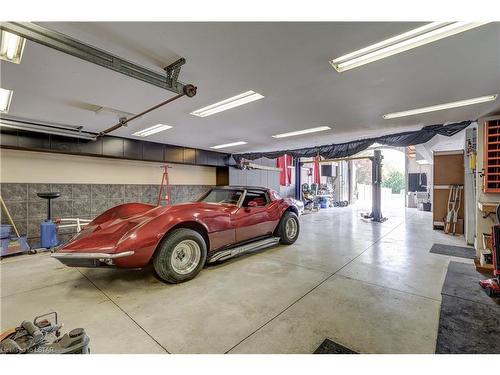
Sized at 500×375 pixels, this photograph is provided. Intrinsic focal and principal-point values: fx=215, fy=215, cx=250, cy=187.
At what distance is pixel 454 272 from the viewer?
9.89ft

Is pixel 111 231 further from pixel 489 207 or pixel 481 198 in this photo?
pixel 481 198

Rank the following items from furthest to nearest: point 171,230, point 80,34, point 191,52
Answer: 1. point 171,230
2. point 191,52
3. point 80,34

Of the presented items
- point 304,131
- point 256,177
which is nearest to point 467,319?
point 304,131

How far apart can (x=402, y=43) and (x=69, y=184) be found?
23.1 ft

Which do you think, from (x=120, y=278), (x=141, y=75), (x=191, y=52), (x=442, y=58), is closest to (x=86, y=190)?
(x=120, y=278)

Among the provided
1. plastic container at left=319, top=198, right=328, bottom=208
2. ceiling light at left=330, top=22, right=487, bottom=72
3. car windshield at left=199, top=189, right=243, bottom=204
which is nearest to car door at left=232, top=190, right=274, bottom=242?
car windshield at left=199, top=189, right=243, bottom=204

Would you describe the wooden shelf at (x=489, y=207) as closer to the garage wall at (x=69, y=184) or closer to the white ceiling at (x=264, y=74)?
the white ceiling at (x=264, y=74)

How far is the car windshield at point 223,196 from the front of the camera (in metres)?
3.87

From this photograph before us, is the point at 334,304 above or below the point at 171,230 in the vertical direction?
below

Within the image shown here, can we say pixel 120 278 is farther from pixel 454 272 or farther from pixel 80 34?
pixel 454 272

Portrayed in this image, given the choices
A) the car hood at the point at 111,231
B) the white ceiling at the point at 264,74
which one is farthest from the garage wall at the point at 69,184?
the car hood at the point at 111,231

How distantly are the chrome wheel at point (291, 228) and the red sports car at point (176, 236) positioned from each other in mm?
499

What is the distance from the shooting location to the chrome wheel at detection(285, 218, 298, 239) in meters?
4.51
